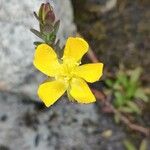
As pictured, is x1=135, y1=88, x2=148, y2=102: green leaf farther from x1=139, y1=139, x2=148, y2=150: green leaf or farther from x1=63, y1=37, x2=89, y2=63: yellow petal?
x1=63, y1=37, x2=89, y2=63: yellow petal

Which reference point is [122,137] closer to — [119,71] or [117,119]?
[117,119]

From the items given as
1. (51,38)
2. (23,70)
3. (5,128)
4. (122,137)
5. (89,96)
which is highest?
(51,38)

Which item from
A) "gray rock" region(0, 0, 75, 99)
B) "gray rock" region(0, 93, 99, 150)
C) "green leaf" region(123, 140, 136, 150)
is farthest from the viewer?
"green leaf" region(123, 140, 136, 150)

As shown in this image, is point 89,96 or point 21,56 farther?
point 21,56

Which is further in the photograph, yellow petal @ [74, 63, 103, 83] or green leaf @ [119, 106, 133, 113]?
green leaf @ [119, 106, 133, 113]

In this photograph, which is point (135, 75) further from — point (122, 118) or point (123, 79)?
point (122, 118)

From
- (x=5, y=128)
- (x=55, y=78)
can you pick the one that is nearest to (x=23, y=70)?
(x=5, y=128)

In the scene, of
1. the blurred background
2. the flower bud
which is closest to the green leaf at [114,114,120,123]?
the blurred background

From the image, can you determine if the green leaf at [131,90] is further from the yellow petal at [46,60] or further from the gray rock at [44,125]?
the yellow petal at [46,60]
